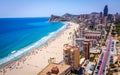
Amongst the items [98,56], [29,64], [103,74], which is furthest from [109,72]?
[29,64]

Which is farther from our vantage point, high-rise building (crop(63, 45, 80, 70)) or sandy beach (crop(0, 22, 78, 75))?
sandy beach (crop(0, 22, 78, 75))

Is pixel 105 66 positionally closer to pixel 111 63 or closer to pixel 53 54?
pixel 111 63

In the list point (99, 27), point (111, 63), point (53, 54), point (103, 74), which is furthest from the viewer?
point (99, 27)

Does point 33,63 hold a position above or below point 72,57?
below

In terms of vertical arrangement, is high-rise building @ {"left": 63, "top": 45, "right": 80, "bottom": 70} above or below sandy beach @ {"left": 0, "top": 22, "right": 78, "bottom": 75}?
above

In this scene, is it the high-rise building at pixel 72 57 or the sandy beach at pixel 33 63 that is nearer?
the high-rise building at pixel 72 57

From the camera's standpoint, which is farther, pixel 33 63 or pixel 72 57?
pixel 33 63

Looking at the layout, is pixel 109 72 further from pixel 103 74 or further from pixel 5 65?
pixel 5 65

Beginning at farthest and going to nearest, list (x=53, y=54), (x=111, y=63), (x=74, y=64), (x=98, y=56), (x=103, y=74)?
1. (x=53, y=54)
2. (x=98, y=56)
3. (x=111, y=63)
4. (x=74, y=64)
5. (x=103, y=74)

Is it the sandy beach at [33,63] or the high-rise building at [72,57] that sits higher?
the high-rise building at [72,57]

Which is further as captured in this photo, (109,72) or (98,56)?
(98,56)
